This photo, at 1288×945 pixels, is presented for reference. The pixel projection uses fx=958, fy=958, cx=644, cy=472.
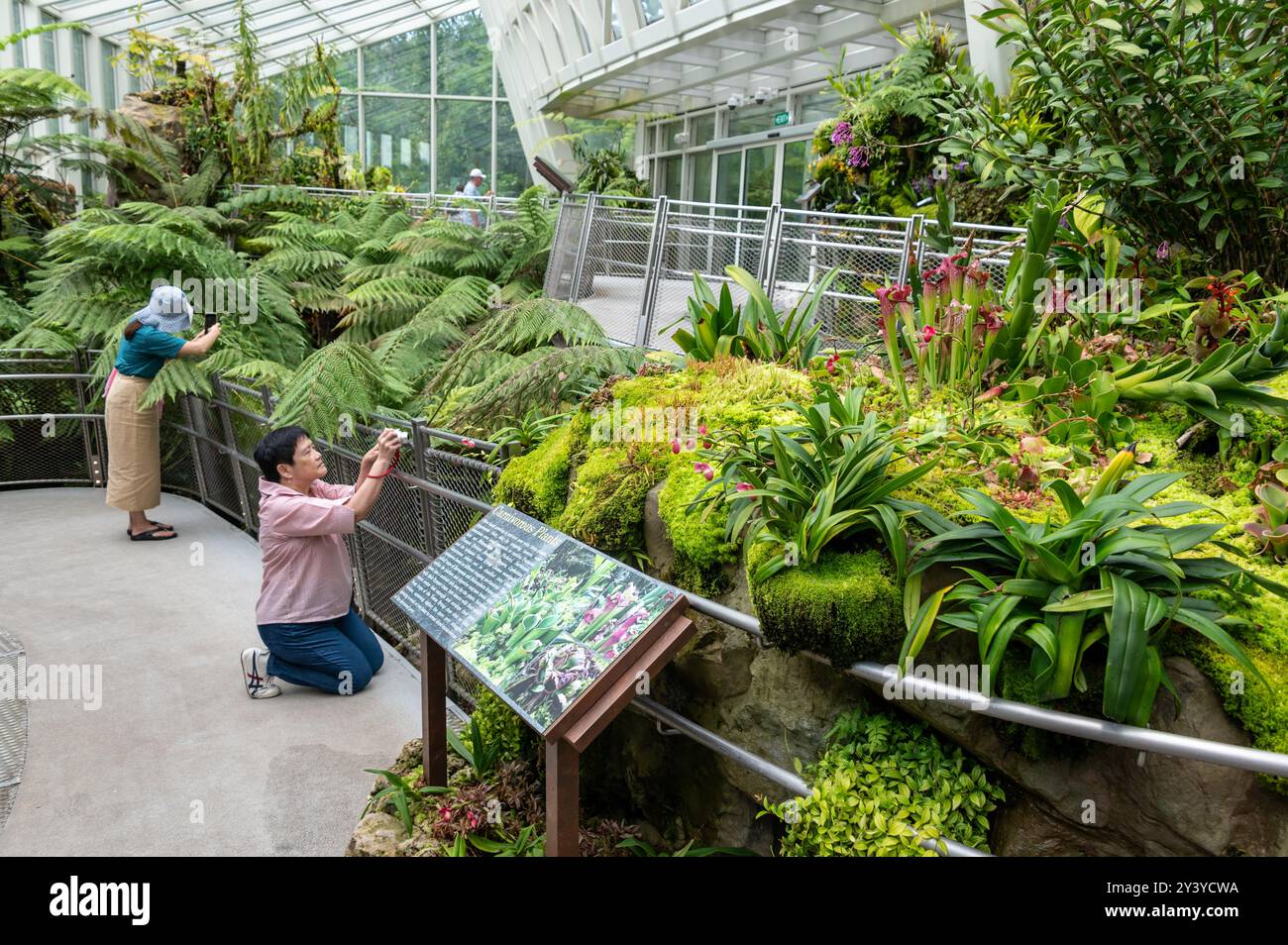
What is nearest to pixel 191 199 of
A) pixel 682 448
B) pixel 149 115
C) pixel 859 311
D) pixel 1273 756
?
pixel 149 115

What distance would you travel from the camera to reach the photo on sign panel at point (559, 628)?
2.44 metres

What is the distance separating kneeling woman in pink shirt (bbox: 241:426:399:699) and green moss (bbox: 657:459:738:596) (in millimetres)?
1540

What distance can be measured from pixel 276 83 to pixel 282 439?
475 inches

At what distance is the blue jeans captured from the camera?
443 centimetres

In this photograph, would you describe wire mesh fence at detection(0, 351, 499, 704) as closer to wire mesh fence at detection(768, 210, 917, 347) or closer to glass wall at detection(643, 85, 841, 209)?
wire mesh fence at detection(768, 210, 917, 347)

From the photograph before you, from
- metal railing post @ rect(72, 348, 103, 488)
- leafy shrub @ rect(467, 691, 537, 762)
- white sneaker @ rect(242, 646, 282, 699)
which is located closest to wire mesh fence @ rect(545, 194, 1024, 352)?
leafy shrub @ rect(467, 691, 537, 762)

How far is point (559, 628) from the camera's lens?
103 inches

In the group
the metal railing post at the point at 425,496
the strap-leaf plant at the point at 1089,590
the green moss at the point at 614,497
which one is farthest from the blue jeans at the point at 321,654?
the strap-leaf plant at the point at 1089,590

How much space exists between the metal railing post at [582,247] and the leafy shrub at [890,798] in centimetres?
696

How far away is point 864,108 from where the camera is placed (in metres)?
9.80

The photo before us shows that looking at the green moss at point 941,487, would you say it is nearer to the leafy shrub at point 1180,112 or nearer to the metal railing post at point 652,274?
the leafy shrub at point 1180,112

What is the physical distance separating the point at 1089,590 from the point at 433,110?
25.2 metres

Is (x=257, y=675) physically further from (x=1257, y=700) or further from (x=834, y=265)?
(x=834, y=265)
